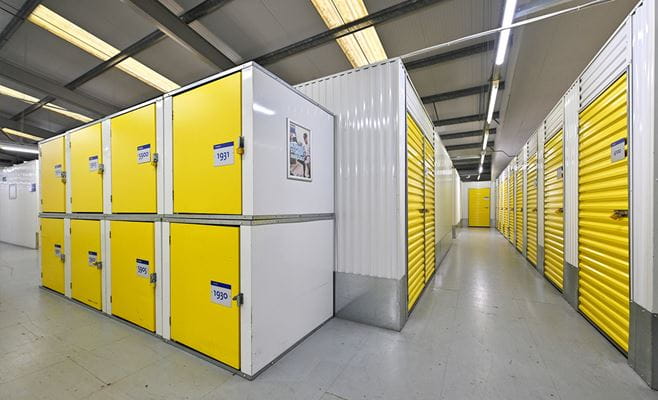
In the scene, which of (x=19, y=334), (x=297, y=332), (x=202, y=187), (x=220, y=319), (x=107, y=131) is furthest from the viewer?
(x=107, y=131)

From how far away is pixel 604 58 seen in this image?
8.09 feet

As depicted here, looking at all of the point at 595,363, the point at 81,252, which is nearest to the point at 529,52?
the point at 595,363

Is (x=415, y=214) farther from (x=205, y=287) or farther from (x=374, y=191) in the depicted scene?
(x=205, y=287)

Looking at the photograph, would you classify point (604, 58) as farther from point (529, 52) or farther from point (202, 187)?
point (202, 187)

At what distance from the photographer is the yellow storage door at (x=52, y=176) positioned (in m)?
3.63

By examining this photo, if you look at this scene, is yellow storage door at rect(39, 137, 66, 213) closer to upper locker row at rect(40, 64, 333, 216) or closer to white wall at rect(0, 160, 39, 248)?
upper locker row at rect(40, 64, 333, 216)

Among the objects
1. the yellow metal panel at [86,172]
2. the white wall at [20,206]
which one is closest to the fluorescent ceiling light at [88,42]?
the yellow metal panel at [86,172]

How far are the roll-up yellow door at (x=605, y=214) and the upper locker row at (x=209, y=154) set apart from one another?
271 centimetres

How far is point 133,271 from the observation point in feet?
8.82

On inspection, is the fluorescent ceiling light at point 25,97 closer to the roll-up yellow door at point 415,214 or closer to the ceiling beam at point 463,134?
the roll-up yellow door at point 415,214

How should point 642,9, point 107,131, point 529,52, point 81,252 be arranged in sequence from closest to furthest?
point 642,9 < point 107,131 < point 81,252 < point 529,52

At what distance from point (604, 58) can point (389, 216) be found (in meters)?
2.66

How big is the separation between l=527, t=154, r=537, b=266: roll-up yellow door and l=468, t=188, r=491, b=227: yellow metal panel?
10.2 meters

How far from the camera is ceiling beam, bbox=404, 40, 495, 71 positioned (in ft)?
15.1
